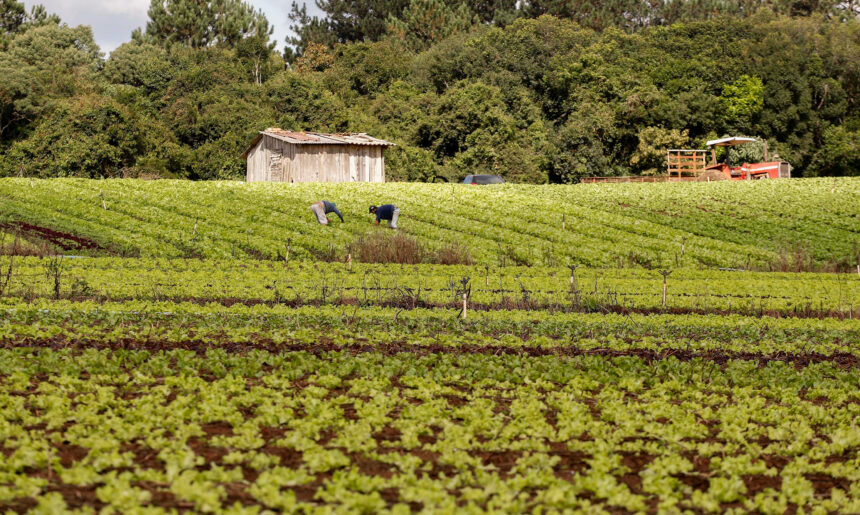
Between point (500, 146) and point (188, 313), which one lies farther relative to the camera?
point (500, 146)

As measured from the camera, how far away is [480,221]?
130 feet

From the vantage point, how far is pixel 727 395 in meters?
11.2

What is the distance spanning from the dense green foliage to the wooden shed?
8.07 m

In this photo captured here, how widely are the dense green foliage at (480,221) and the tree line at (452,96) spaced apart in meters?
19.4

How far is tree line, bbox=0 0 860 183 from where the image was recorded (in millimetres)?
67812

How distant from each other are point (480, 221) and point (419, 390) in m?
29.4

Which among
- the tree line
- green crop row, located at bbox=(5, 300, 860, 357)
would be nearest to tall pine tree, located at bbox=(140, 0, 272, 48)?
the tree line

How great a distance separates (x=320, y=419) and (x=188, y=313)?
8.42 meters

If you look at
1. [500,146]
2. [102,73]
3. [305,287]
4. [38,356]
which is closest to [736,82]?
[500,146]

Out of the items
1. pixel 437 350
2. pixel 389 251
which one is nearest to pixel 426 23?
pixel 389 251

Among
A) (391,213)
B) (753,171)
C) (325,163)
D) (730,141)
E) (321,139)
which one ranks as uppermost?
(730,141)

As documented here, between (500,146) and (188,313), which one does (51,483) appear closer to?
(188,313)

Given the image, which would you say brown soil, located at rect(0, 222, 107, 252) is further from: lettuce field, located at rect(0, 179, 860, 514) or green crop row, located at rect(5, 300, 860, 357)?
green crop row, located at rect(5, 300, 860, 357)

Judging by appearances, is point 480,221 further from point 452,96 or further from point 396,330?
point 452,96
